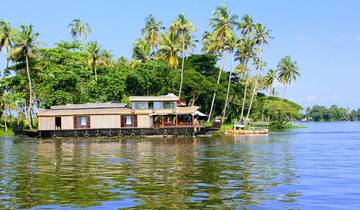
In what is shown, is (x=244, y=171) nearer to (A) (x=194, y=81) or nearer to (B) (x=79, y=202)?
(B) (x=79, y=202)

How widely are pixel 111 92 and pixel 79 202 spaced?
52590mm

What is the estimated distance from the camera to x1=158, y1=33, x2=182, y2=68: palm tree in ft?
227

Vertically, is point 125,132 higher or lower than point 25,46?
lower

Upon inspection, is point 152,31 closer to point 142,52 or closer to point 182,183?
point 142,52

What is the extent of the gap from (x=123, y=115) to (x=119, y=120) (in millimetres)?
697

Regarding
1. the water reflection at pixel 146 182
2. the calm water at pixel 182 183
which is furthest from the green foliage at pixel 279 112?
the water reflection at pixel 146 182

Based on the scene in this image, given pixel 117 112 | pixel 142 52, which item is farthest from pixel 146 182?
pixel 142 52

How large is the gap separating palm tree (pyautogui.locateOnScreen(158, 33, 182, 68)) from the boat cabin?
15.4 metres

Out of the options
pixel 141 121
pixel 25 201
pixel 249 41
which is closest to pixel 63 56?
pixel 141 121

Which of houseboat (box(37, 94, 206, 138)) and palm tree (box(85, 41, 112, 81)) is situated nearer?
houseboat (box(37, 94, 206, 138))

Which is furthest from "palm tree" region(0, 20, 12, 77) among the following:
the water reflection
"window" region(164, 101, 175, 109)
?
the water reflection

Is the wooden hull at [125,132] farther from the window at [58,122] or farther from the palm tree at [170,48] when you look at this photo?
the palm tree at [170,48]

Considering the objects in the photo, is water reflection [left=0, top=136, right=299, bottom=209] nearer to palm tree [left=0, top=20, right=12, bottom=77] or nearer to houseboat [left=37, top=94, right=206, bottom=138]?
houseboat [left=37, top=94, right=206, bottom=138]

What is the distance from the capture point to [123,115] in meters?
54.5
